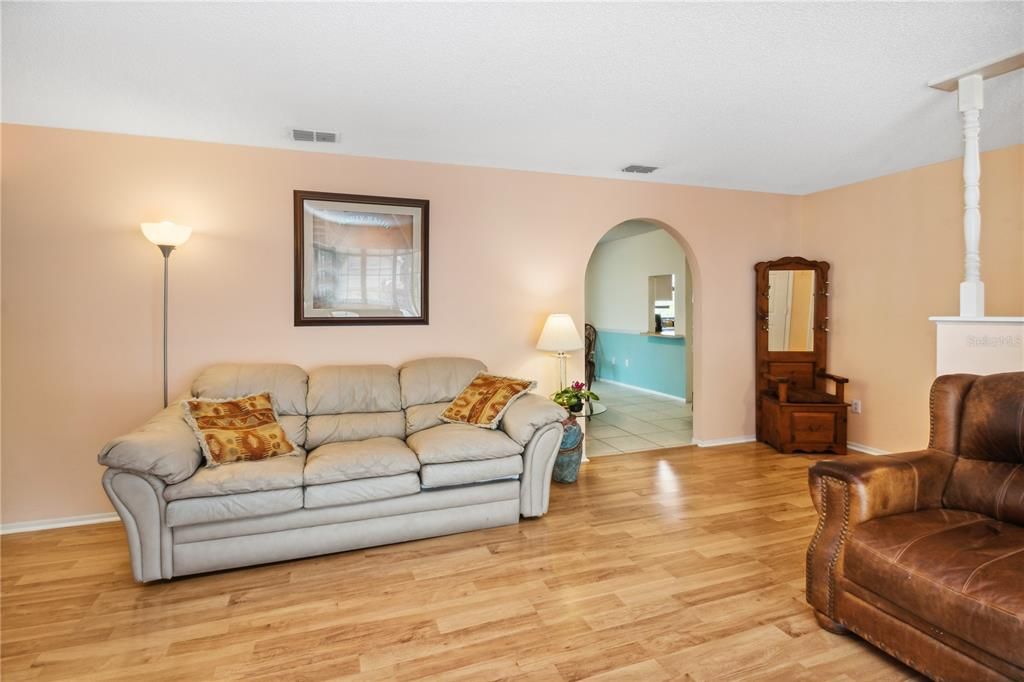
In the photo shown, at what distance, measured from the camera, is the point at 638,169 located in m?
4.38

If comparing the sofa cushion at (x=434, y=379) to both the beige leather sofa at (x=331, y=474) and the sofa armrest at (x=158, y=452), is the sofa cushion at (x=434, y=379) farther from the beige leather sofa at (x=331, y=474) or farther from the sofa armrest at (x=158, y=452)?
the sofa armrest at (x=158, y=452)

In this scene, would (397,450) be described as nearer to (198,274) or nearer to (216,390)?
(216,390)

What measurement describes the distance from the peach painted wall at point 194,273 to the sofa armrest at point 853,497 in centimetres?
257

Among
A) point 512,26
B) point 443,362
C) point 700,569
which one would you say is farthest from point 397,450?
point 512,26

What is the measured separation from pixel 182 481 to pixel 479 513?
1.59 meters

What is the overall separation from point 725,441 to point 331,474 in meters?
3.87

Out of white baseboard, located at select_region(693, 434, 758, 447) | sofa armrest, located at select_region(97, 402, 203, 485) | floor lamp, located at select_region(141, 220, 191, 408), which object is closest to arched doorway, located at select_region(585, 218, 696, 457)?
white baseboard, located at select_region(693, 434, 758, 447)

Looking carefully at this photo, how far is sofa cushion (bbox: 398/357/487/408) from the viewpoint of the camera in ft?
12.1

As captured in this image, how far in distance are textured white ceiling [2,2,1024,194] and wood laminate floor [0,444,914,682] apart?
8.32ft

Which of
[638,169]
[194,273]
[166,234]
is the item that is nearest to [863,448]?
[638,169]

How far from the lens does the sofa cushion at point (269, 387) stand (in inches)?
128

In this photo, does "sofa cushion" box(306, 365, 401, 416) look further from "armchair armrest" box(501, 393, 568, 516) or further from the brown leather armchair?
the brown leather armchair

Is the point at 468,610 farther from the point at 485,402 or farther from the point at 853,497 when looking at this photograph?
the point at 853,497

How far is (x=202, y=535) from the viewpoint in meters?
2.62
